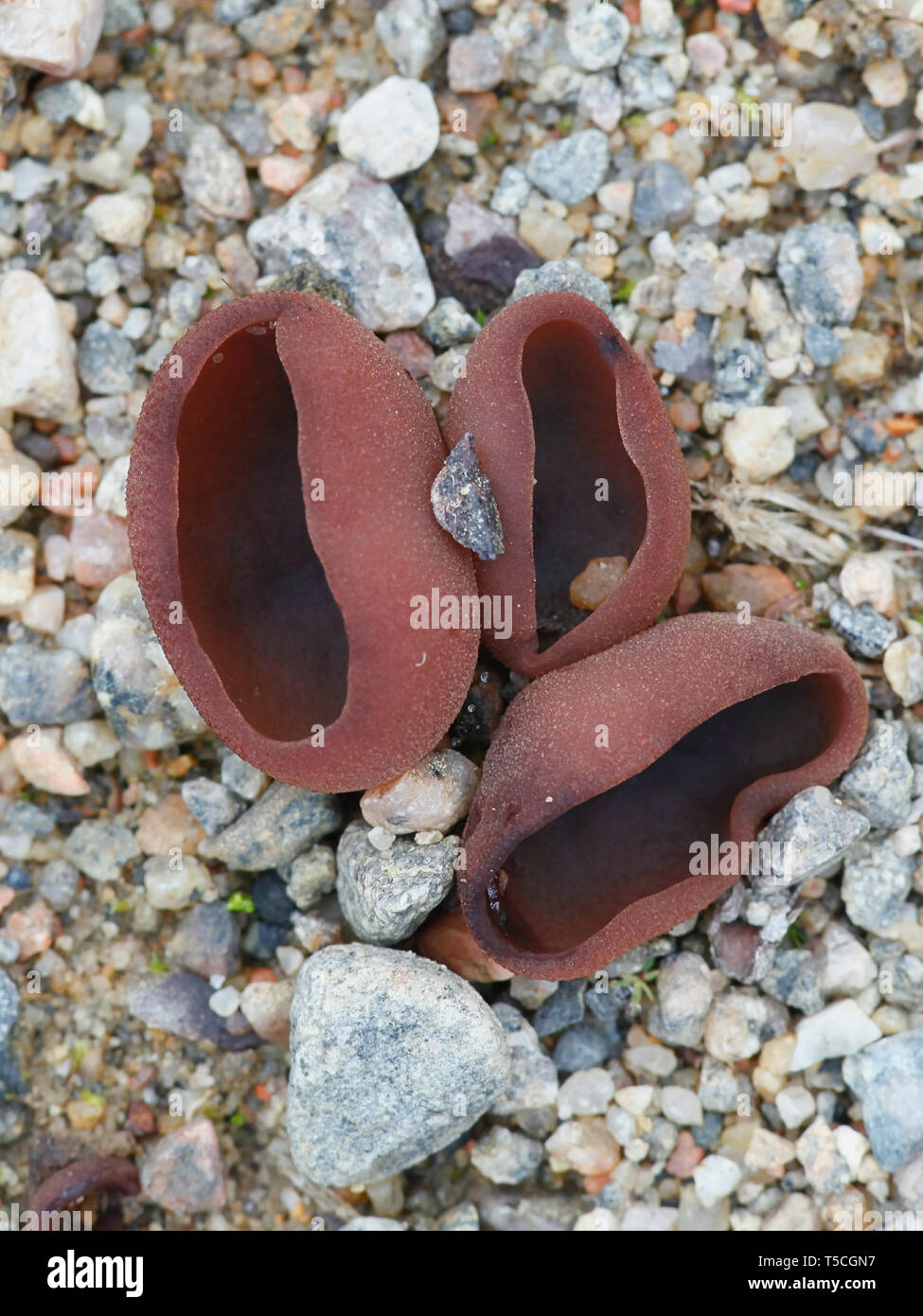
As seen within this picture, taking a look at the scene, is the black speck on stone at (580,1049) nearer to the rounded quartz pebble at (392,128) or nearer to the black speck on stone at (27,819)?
the black speck on stone at (27,819)

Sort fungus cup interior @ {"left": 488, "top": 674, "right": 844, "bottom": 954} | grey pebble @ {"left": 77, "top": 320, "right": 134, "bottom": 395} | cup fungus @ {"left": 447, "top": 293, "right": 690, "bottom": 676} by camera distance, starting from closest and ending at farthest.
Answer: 1. cup fungus @ {"left": 447, "top": 293, "right": 690, "bottom": 676}
2. fungus cup interior @ {"left": 488, "top": 674, "right": 844, "bottom": 954}
3. grey pebble @ {"left": 77, "top": 320, "right": 134, "bottom": 395}

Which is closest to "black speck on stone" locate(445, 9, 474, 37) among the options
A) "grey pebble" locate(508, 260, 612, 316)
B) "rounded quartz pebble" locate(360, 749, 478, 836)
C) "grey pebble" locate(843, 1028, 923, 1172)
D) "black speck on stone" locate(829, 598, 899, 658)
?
"grey pebble" locate(508, 260, 612, 316)

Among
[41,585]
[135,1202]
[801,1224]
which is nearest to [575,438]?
[41,585]

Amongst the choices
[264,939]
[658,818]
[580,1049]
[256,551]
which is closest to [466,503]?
[256,551]

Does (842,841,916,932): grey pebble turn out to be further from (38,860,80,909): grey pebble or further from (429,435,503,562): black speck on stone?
(38,860,80,909): grey pebble

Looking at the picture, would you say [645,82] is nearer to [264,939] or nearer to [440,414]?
[440,414]

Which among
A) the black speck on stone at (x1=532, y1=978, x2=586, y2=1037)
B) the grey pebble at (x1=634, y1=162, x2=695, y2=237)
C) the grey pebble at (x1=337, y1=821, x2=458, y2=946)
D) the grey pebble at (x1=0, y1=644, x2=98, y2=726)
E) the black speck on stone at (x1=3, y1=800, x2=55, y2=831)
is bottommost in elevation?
the black speck on stone at (x1=532, y1=978, x2=586, y2=1037)

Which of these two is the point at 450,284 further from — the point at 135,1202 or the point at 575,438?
the point at 135,1202
